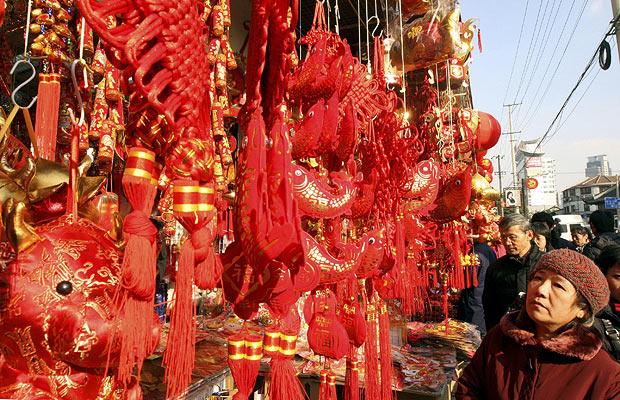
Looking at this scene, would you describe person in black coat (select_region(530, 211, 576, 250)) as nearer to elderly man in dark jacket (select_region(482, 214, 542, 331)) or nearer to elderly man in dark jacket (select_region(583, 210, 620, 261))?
elderly man in dark jacket (select_region(583, 210, 620, 261))

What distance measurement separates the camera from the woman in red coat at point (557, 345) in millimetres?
1146

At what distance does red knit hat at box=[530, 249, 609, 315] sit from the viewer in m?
1.20

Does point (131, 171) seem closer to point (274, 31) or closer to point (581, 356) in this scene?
point (274, 31)

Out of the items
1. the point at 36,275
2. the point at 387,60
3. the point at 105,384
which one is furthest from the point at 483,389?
the point at 387,60

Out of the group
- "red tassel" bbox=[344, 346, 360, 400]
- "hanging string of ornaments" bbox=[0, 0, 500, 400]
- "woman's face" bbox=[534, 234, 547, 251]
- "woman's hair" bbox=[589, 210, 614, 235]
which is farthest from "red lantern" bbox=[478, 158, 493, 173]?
"red tassel" bbox=[344, 346, 360, 400]

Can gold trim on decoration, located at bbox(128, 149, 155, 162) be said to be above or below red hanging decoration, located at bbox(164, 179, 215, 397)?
above

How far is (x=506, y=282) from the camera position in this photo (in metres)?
2.58

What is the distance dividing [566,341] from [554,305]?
103mm

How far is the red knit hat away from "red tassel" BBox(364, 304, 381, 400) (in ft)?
3.17

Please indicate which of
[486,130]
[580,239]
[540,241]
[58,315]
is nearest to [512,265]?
[540,241]

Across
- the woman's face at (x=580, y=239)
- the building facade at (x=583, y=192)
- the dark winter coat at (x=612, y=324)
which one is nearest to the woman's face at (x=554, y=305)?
the dark winter coat at (x=612, y=324)

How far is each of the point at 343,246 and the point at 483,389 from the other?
0.71 m

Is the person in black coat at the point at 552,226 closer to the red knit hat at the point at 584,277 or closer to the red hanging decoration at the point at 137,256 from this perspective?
the red knit hat at the point at 584,277

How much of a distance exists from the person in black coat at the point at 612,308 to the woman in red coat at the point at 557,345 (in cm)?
48
